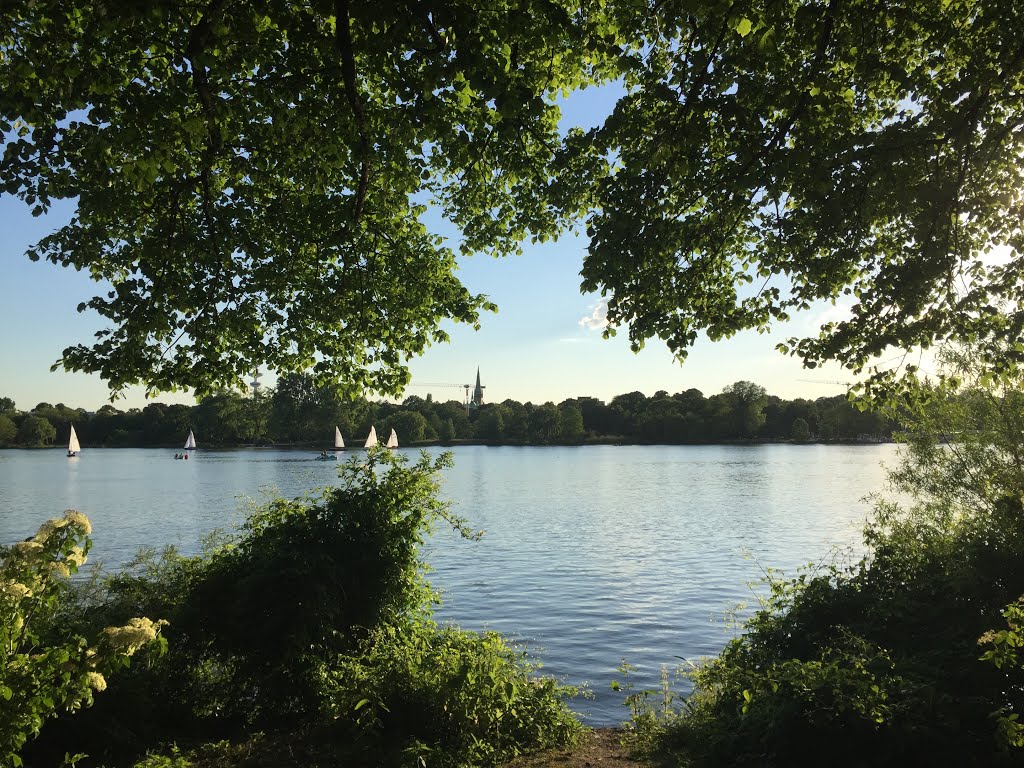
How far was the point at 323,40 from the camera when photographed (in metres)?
6.39

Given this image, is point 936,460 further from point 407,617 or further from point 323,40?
point 323,40

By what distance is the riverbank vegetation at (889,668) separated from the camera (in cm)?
550

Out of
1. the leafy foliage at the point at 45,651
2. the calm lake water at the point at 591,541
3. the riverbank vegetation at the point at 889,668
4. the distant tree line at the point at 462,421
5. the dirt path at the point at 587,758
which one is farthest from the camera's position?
the distant tree line at the point at 462,421

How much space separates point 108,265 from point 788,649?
31.2 ft

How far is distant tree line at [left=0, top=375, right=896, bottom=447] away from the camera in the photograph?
138 meters

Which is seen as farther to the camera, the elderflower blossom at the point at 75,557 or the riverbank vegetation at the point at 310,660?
the riverbank vegetation at the point at 310,660

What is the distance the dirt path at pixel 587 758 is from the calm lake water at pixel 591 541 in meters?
2.23

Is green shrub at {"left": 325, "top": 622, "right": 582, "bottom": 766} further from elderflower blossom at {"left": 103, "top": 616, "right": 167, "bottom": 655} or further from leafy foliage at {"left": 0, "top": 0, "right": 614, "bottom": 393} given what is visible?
leafy foliage at {"left": 0, "top": 0, "right": 614, "bottom": 393}

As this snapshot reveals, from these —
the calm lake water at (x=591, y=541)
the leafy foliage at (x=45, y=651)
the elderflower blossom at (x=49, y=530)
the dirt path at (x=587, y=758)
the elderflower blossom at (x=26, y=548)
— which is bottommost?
the calm lake water at (x=591, y=541)

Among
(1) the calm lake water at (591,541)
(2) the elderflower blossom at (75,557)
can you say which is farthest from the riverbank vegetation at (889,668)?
(2) the elderflower blossom at (75,557)

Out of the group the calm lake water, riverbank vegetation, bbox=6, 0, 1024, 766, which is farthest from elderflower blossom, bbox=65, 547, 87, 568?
the calm lake water

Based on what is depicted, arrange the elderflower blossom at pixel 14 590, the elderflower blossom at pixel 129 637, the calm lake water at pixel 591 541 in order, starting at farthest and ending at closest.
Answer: the calm lake water at pixel 591 541, the elderflower blossom at pixel 129 637, the elderflower blossom at pixel 14 590

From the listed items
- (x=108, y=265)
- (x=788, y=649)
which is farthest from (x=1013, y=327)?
(x=108, y=265)

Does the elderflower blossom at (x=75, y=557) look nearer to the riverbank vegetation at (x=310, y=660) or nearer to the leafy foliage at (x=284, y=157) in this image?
the riverbank vegetation at (x=310, y=660)
